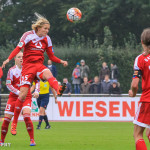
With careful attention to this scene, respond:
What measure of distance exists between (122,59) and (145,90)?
23779 mm

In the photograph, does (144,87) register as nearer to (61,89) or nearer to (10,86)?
(61,89)

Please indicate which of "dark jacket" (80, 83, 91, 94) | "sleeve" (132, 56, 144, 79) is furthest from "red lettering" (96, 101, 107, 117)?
"sleeve" (132, 56, 144, 79)

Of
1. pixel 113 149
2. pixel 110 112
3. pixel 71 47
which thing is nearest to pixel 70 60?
pixel 71 47

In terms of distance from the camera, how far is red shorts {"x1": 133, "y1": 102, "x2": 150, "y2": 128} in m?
7.93

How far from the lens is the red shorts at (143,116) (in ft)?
26.0

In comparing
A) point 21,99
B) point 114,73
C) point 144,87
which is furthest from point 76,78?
point 144,87

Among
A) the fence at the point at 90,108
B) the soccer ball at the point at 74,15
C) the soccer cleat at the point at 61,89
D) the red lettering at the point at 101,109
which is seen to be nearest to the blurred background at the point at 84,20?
the fence at the point at 90,108

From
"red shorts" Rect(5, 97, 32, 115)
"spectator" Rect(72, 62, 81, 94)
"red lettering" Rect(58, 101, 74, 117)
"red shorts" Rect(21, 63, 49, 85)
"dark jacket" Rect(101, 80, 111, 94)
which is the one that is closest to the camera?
"red shorts" Rect(21, 63, 49, 85)

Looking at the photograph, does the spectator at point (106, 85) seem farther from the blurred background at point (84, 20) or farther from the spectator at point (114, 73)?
the blurred background at point (84, 20)

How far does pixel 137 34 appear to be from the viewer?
43.0 meters

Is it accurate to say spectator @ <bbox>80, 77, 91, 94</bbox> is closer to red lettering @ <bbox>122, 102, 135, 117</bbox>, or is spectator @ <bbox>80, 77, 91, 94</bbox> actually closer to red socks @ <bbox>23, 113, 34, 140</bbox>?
red lettering @ <bbox>122, 102, 135, 117</bbox>

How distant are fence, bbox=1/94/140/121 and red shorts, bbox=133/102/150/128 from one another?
16.1 m

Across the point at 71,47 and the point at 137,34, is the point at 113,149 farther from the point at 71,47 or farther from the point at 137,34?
the point at 137,34

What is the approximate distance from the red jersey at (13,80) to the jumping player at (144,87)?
4403mm
